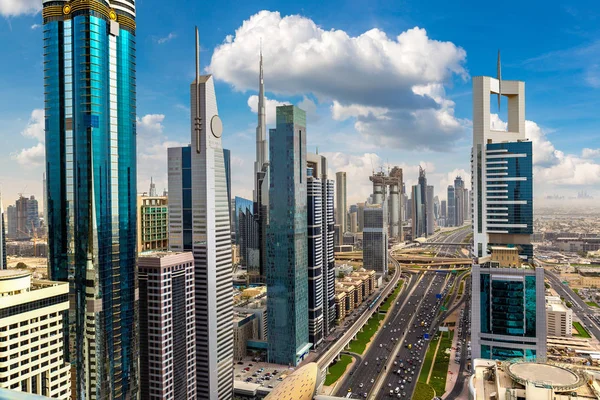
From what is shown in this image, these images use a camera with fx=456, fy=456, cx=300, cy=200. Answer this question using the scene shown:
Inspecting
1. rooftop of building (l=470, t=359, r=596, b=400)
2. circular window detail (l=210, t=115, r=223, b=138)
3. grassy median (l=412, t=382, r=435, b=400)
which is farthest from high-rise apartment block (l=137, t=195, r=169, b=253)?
rooftop of building (l=470, t=359, r=596, b=400)

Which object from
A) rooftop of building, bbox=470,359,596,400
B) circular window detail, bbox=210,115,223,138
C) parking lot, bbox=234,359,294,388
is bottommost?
parking lot, bbox=234,359,294,388

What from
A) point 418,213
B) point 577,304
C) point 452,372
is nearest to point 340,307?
point 452,372

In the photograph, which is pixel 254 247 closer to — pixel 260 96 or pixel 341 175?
pixel 260 96

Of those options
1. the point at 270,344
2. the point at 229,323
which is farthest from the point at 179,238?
the point at 270,344

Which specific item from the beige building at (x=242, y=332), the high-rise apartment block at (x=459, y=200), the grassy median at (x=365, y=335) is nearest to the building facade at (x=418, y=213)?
the high-rise apartment block at (x=459, y=200)

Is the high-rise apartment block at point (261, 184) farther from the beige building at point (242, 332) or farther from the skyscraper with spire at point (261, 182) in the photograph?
the beige building at point (242, 332)

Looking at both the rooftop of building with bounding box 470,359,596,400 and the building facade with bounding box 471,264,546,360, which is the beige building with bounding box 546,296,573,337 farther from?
the rooftop of building with bounding box 470,359,596,400

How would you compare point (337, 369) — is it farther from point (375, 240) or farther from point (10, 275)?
point (375, 240)
